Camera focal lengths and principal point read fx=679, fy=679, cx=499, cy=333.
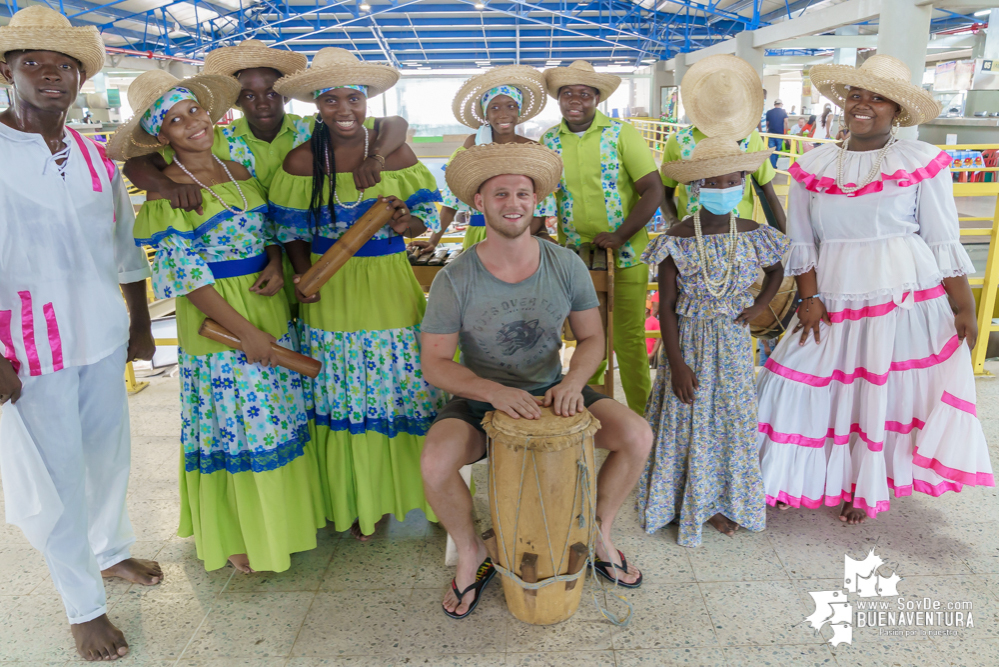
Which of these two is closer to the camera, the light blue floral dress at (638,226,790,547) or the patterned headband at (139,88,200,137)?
the patterned headband at (139,88,200,137)

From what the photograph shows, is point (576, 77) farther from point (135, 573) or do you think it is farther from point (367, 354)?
point (135, 573)

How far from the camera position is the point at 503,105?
313 centimetres

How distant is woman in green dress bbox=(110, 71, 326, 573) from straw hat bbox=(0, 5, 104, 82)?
9.3 inches

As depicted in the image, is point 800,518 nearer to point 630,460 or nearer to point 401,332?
point 630,460

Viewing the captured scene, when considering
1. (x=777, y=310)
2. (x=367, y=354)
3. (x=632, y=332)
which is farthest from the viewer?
(x=632, y=332)

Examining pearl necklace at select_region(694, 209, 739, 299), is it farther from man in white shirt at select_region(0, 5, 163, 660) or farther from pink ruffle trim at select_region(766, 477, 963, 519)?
man in white shirt at select_region(0, 5, 163, 660)

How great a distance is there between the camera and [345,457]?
8.81 ft

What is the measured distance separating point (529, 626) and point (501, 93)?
7.37ft

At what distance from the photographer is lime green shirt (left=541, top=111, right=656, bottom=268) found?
10.7 ft

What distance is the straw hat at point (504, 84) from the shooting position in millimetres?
3123

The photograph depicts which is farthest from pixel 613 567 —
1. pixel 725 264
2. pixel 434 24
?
pixel 434 24

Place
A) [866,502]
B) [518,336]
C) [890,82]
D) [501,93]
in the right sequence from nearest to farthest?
1. [890,82]
2. [518,336]
3. [866,502]
4. [501,93]

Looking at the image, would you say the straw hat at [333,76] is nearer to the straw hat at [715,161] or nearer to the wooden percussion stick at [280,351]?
the wooden percussion stick at [280,351]

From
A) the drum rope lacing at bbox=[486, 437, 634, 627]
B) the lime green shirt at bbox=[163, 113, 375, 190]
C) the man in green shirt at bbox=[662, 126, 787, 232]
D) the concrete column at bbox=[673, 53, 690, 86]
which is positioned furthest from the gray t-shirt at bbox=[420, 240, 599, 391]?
the concrete column at bbox=[673, 53, 690, 86]
